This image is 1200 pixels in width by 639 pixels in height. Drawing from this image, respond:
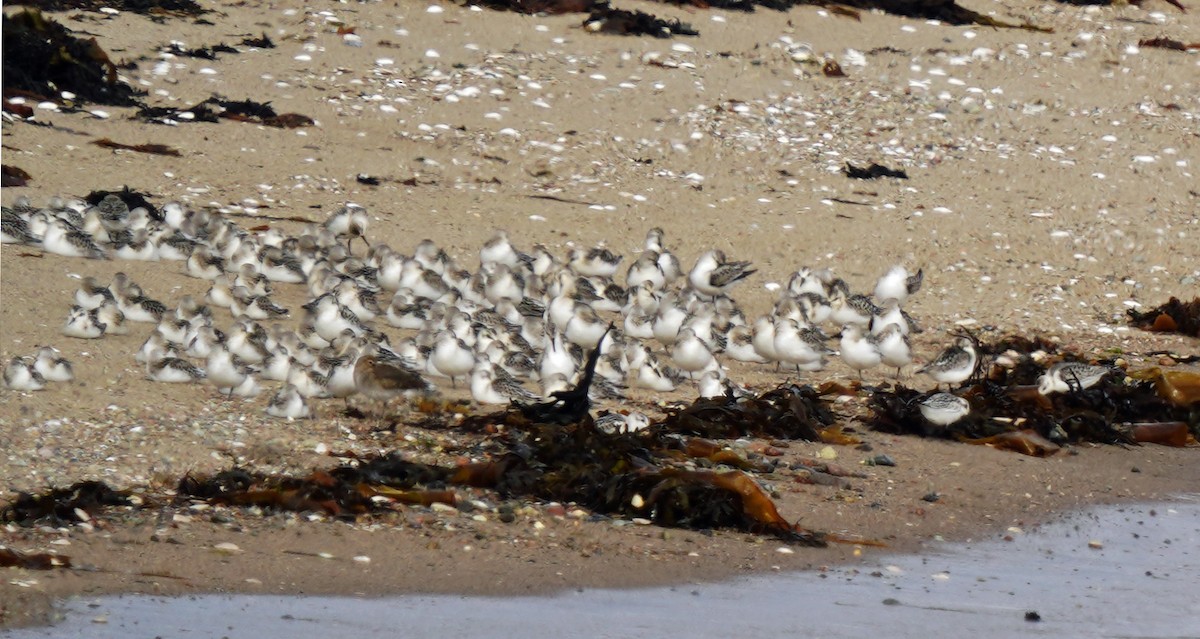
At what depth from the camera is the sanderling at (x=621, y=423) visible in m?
7.98

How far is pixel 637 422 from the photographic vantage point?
822cm

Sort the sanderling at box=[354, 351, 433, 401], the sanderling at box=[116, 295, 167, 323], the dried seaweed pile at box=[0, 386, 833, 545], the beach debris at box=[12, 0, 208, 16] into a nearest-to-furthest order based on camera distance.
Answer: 1. the dried seaweed pile at box=[0, 386, 833, 545]
2. the sanderling at box=[354, 351, 433, 401]
3. the sanderling at box=[116, 295, 167, 323]
4. the beach debris at box=[12, 0, 208, 16]

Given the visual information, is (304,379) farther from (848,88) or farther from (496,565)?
(848,88)

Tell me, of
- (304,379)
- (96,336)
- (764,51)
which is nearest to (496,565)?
(304,379)

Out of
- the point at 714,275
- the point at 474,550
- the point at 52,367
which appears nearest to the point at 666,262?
the point at 714,275

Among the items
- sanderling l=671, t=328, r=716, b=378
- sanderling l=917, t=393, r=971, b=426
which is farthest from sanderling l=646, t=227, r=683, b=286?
sanderling l=917, t=393, r=971, b=426

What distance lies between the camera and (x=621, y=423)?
321 inches

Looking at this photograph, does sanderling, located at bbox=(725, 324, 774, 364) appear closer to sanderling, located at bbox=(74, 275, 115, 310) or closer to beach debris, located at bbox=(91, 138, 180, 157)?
sanderling, located at bbox=(74, 275, 115, 310)

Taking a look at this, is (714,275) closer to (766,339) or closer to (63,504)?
(766,339)

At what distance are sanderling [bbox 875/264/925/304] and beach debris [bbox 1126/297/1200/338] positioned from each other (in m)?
1.55

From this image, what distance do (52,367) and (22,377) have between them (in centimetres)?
29

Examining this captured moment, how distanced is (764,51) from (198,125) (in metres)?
5.62

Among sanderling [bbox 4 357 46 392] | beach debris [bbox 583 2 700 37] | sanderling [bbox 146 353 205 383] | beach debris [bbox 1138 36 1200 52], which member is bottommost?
sanderling [bbox 146 353 205 383]

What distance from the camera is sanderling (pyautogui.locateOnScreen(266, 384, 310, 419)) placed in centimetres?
791
